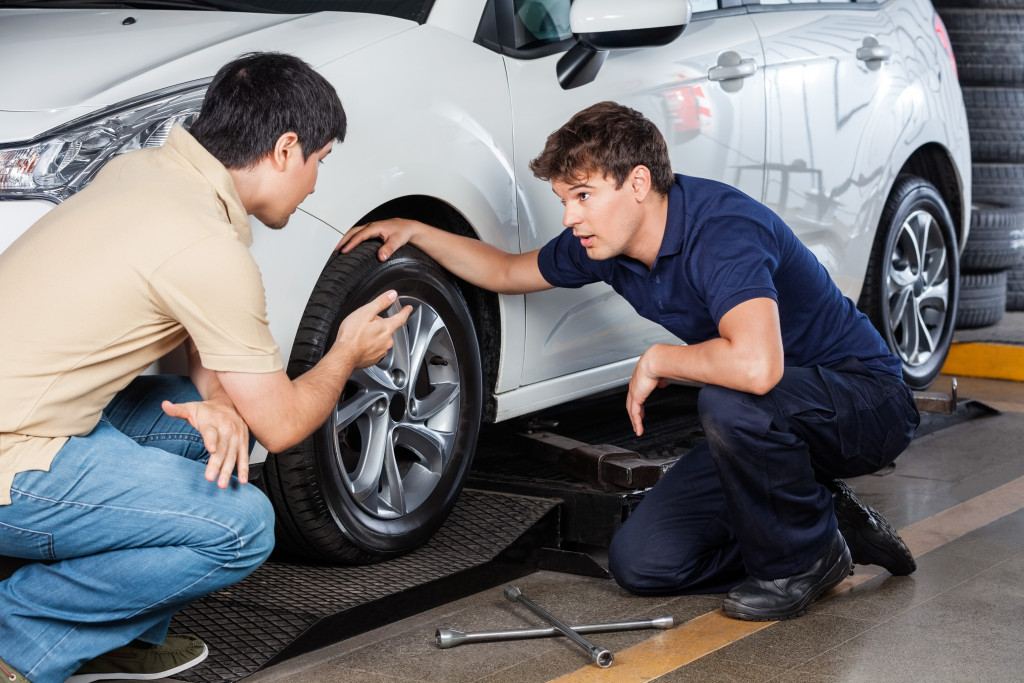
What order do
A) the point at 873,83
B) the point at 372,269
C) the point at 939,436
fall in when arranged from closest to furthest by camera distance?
the point at 372,269
the point at 873,83
the point at 939,436

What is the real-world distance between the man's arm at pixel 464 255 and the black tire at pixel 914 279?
2039mm

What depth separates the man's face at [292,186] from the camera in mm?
2289

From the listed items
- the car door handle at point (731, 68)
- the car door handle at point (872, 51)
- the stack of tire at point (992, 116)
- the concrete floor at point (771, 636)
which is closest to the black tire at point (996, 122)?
the stack of tire at point (992, 116)

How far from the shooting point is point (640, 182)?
2895 millimetres

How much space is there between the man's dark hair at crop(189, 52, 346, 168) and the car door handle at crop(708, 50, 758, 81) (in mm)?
1824

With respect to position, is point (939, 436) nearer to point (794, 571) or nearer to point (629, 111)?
point (794, 571)

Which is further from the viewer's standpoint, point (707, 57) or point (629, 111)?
point (707, 57)

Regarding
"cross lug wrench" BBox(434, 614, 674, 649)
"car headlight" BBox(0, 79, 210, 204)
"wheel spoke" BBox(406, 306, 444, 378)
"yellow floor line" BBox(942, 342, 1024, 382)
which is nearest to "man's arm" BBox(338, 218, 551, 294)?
"wheel spoke" BBox(406, 306, 444, 378)

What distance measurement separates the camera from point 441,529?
3240 mm

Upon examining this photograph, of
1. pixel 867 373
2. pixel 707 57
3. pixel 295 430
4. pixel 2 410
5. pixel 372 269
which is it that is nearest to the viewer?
pixel 2 410

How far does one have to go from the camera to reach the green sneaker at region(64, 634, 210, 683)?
247 cm

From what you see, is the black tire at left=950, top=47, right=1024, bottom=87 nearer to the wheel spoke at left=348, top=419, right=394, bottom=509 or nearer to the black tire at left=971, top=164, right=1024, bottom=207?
the black tire at left=971, top=164, right=1024, bottom=207

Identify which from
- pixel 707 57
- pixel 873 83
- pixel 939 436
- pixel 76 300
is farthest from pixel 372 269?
pixel 939 436

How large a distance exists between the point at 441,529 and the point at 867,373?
1141 millimetres
